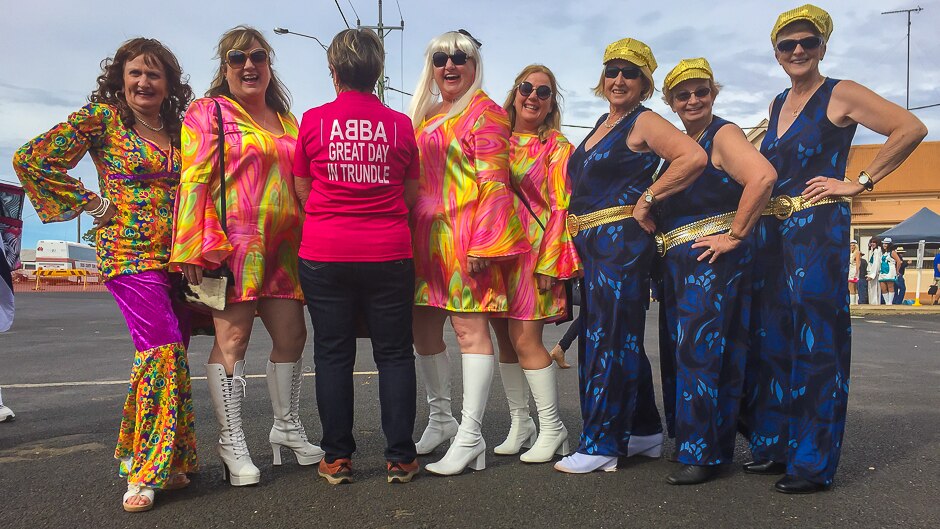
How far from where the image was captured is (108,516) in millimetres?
2820

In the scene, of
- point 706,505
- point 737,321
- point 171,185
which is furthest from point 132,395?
point 737,321

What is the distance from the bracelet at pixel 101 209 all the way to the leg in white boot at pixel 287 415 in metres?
1.02

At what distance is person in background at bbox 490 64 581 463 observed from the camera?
3568mm

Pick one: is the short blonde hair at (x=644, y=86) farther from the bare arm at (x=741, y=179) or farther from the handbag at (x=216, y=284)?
the handbag at (x=216, y=284)

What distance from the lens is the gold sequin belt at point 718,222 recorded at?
317 centimetres

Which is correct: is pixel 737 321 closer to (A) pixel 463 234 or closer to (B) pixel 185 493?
(A) pixel 463 234

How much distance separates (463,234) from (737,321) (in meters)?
1.36

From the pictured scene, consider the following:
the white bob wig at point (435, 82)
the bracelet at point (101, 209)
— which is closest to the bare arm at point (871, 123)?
the white bob wig at point (435, 82)

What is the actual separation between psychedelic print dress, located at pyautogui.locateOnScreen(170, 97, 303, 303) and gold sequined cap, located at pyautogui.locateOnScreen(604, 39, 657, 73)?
1606 millimetres

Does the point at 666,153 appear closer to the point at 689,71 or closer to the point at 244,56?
the point at 689,71

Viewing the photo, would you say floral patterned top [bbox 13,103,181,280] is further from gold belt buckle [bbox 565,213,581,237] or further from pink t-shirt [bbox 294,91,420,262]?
gold belt buckle [bbox 565,213,581,237]

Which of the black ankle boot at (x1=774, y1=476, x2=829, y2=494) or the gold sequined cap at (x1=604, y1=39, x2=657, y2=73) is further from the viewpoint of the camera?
the gold sequined cap at (x1=604, y1=39, x2=657, y2=73)

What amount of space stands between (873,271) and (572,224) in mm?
18119

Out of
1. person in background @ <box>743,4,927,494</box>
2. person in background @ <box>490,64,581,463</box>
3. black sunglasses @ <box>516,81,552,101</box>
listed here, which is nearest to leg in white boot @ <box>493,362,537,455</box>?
person in background @ <box>490,64,581,463</box>
